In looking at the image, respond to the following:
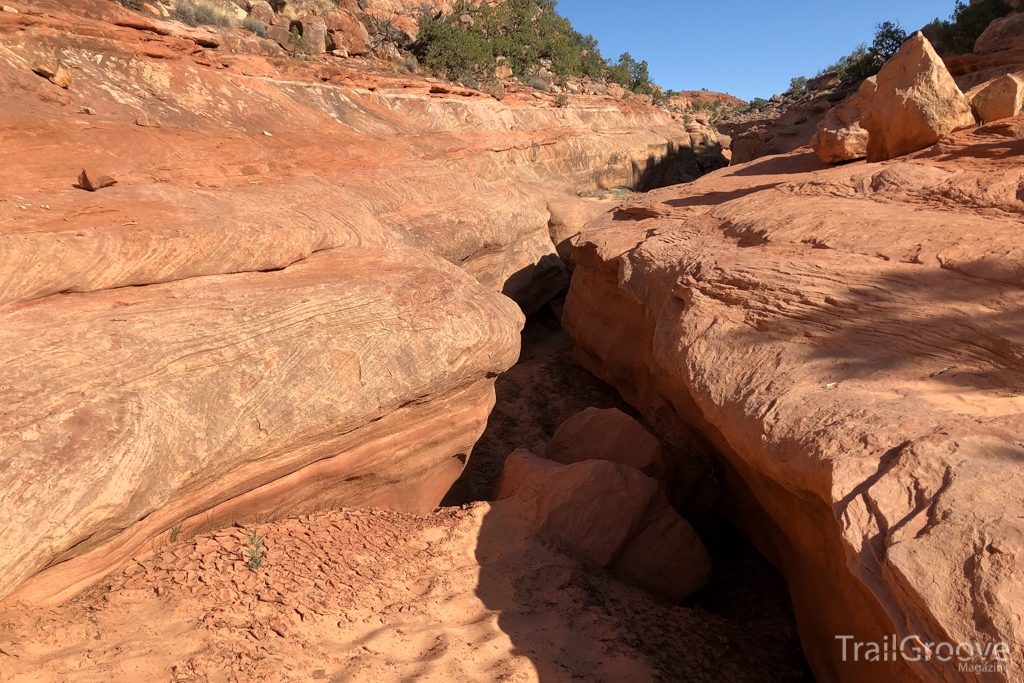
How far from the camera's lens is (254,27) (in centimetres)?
1070

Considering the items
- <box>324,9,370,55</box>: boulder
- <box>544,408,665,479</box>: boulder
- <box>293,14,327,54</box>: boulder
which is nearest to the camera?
<box>544,408,665,479</box>: boulder

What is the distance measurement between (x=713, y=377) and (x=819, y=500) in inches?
34.5

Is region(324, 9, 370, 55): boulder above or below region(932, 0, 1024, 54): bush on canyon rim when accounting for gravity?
below

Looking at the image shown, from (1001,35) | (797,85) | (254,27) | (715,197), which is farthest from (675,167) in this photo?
(797,85)

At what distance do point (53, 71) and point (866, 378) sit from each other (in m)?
6.26

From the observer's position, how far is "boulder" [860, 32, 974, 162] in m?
6.39

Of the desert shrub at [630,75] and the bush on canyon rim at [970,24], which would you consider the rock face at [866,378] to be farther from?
the desert shrub at [630,75]

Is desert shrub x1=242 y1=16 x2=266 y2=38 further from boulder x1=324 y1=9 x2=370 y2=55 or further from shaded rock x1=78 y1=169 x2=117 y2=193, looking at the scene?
shaded rock x1=78 y1=169 x2=117 y2=193

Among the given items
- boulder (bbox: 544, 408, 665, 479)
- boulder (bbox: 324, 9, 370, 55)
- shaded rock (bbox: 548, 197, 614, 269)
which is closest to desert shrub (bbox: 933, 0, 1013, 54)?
shaded rock (bbox: 548, 197, 614, 269)

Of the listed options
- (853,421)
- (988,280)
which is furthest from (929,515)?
(988,280)

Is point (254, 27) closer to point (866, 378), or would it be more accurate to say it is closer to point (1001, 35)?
point (866, 378)

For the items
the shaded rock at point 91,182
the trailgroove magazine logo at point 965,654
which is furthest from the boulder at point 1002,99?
the shaded rock at point 91,182

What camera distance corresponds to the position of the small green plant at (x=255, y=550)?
10.6 feet

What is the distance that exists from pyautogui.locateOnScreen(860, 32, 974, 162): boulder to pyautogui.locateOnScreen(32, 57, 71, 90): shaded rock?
7486mm
